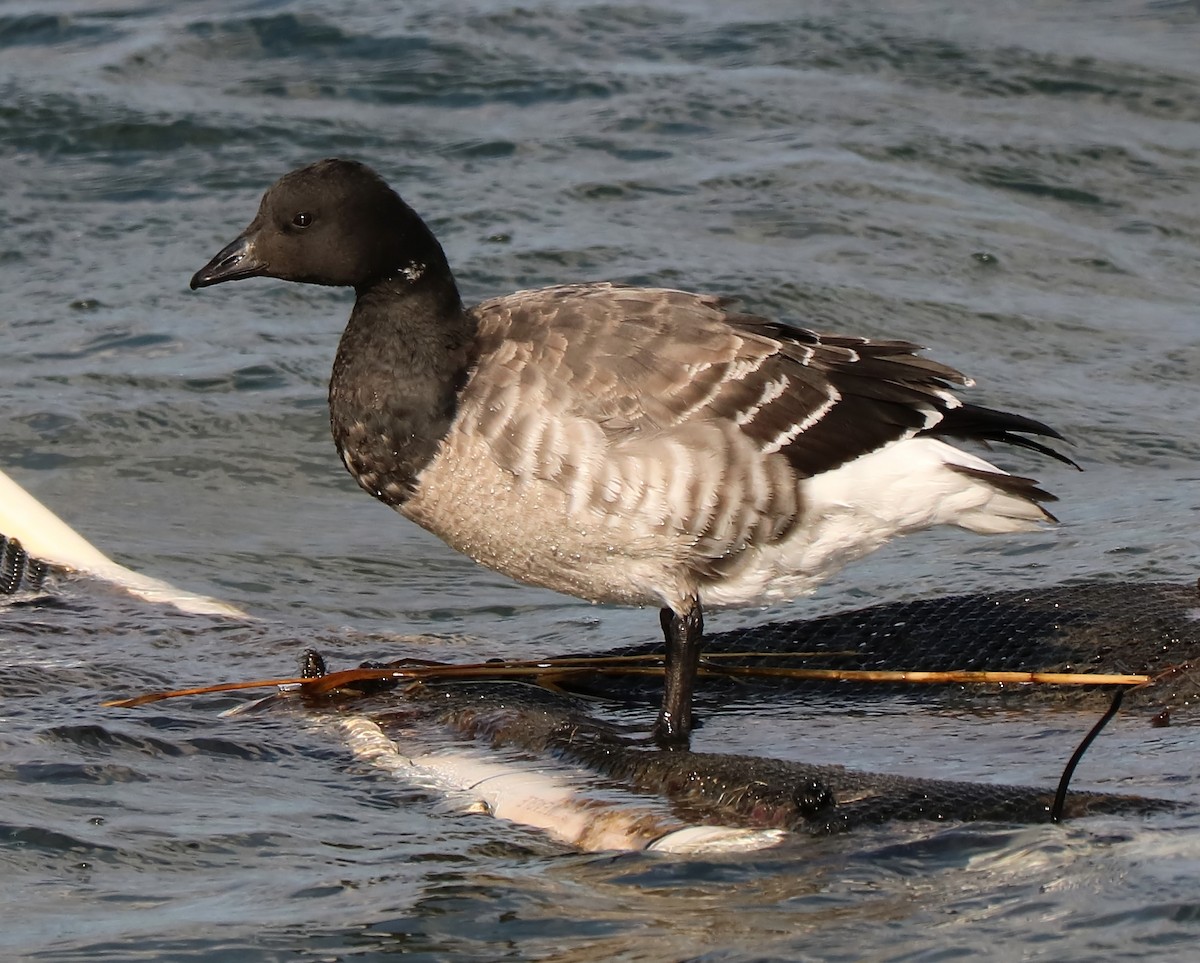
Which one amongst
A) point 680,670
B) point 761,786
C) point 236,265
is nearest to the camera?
point 761,786

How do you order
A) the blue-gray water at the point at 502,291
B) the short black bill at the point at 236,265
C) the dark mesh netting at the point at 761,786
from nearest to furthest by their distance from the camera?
the blue-gray water at the point at 502,291, the dark mesh netting at the point at 761,786, the short black bill at the point at 236,265

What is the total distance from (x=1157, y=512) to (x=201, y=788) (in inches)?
199

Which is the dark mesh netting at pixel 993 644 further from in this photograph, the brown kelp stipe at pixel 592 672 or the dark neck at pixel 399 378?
the dark neck at pixel 399 378

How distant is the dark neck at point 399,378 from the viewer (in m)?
6.11

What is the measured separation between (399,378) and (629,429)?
836 millimetres

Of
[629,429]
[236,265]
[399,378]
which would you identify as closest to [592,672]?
[629,429]

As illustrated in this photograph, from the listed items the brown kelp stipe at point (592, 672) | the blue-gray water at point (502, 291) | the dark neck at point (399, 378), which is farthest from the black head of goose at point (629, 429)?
the blue-gray water at point (502, 291)

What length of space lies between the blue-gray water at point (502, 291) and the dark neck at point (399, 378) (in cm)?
96

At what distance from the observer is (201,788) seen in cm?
559

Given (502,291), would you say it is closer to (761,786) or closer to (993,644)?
(993,644)

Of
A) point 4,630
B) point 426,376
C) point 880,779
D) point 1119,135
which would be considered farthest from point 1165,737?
point 1119,135

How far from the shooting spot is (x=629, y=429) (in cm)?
596

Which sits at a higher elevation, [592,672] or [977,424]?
[977,424]

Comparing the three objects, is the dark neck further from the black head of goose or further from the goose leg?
the goose leg
